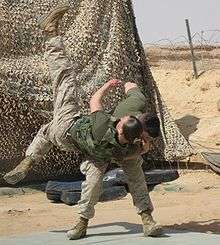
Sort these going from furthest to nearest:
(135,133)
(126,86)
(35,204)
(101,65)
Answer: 1. (101,65)
2. (35,204)
3. (126,86)
4. (135,133)

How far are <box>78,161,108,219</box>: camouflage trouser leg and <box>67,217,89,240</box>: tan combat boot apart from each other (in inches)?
3.3

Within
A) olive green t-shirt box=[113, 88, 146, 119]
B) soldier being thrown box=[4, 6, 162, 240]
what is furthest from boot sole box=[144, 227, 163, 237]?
olive green t-shirt box=[113, 88, 146, 119]

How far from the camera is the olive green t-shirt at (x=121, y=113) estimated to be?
16.8 feet

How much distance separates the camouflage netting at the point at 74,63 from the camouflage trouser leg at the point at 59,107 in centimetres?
332

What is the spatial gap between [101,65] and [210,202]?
9.36ft

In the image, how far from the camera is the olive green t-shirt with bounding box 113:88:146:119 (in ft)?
17.5

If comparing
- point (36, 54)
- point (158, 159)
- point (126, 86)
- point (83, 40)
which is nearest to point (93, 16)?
A: point (83, 40)

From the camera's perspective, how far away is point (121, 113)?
537 cm

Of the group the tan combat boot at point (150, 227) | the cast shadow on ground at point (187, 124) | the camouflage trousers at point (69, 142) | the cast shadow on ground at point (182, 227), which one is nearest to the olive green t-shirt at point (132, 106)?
the camouflage trousers at point (69, 142)

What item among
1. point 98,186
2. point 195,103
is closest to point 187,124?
point 195,103

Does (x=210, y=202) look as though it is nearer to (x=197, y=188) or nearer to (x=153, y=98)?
(x=197, y=188)

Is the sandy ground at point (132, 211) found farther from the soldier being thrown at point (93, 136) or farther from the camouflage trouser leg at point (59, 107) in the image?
the camouflage trouser leg at point (59, 107)

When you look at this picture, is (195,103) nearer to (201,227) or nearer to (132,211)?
(132,211)

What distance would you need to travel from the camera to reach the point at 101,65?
9.63 metres
